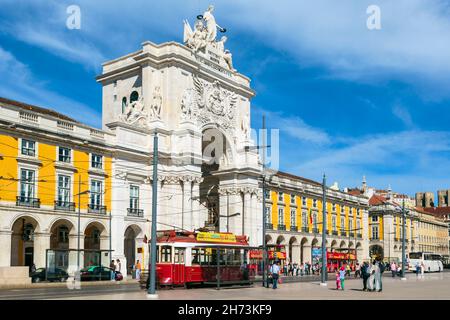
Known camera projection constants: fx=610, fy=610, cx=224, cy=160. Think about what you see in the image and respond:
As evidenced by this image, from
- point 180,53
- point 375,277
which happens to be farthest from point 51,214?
point 375,277

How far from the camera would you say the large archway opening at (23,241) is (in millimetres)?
46237

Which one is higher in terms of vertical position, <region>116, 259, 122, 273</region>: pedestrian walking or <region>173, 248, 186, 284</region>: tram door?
<region>173, 248, 186, 284</region>: tram door

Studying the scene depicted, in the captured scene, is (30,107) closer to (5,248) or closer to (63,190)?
(63,190)

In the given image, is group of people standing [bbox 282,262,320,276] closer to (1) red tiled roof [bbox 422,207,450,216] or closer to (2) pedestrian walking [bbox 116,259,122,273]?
(2) pedestrian walking [bbox 116,259,122,273]

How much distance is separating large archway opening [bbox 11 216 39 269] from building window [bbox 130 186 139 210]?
9.37 meters

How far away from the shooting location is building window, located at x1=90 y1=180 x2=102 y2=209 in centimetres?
5075

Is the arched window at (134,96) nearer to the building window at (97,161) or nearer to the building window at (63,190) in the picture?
the building window at (97,161)

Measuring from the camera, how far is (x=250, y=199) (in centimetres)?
6462

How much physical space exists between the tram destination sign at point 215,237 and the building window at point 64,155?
16886mm

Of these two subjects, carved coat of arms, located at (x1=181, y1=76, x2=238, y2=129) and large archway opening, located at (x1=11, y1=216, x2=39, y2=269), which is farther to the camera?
carved coat of arms, located at (x1=181, y1=76, x2=238, y2=129)

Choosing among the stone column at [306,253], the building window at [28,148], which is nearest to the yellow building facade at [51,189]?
the building window at [28,148]

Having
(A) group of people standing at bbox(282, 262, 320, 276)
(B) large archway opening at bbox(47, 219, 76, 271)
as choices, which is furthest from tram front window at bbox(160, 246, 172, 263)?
(A) group of people standing at bbox(282, 262, 320, 276)

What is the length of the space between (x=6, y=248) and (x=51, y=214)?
180 inches

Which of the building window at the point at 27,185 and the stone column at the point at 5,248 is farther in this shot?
the building window at the point at 27,185
